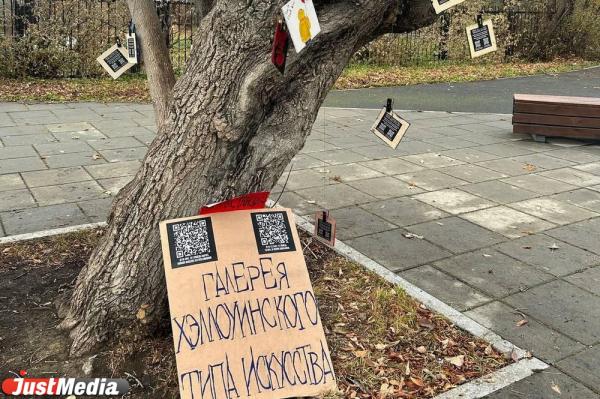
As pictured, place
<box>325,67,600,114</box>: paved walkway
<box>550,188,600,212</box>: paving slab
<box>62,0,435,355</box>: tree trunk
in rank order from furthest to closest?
<box>325,67,600,114</box>: paved walkway < <box>550,188,600,212</box>: paving slab < <box>62,0,435,355</box>: tree trunk

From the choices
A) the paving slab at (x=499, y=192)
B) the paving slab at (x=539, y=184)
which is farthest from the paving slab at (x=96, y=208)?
the paving slab at (x=539, y=184)

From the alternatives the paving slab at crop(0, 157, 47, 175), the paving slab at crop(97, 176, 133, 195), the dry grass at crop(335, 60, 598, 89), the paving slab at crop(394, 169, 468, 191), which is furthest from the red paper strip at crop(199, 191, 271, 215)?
the dry grass at crop(335, 60, 598, 89)

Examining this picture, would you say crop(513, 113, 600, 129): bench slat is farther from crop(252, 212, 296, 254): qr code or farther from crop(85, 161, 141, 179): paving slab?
crop(252, 212, 296, 254): qr code

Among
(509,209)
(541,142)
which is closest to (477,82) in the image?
(541,142)

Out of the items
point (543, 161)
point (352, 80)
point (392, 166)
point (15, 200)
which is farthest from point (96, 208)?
point (352, 80)

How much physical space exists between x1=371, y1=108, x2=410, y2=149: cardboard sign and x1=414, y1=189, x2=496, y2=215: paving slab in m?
1.53

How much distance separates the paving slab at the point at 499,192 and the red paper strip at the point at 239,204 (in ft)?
11.1

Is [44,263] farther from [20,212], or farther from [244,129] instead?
[244,129]

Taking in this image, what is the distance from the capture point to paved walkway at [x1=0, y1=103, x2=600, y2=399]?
376 centimetres

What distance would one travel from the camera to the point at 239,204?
10.4 ft

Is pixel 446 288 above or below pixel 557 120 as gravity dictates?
below

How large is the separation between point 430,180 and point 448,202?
0.76m

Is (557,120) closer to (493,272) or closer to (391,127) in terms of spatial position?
(493,272)

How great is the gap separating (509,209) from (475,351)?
265 centimetres
